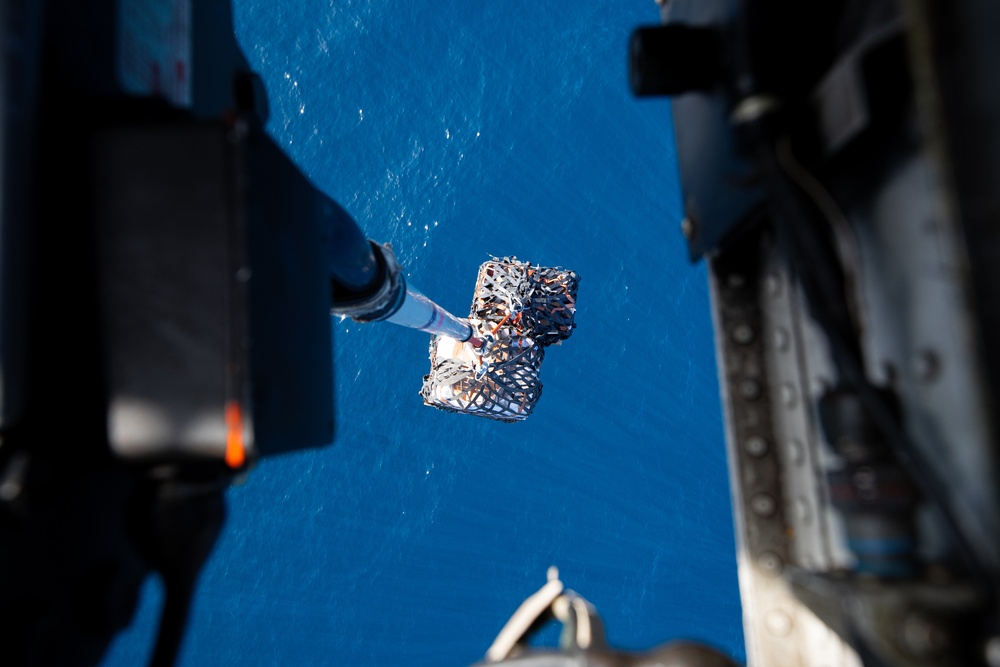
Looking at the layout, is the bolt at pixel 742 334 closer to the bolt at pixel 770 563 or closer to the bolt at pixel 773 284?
the bolt at pixel 773 284

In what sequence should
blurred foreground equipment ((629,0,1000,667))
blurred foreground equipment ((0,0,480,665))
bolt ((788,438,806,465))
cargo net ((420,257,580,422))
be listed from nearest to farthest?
blurred foreground equipment ((629,0,1000,667))
blurred foreground equipment ((0,0,480,665))
bolt ((788,438,806,465))
cargo net ((420,257,580,422))

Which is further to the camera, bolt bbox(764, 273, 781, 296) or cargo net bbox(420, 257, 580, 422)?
cargo net bbox(420, 257, 580, 422)

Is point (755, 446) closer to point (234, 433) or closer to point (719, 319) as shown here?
point (719, 319)

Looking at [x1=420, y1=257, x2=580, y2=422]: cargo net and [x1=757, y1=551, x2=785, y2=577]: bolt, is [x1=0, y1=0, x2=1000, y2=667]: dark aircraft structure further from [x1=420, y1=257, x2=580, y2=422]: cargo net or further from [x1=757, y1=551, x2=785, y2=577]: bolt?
[x1=420, y1=257, x2=580, y2=422]: cargo net

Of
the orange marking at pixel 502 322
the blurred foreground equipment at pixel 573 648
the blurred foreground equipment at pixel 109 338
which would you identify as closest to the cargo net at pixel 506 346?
the orange marking at pixel 502 322

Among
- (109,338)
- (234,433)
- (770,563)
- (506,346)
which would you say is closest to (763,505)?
(770,563)

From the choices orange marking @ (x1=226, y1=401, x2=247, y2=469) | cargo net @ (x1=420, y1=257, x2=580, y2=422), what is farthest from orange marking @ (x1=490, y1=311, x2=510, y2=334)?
orange marking @ (x1=226, y1=401, x2=247, y2=469)
